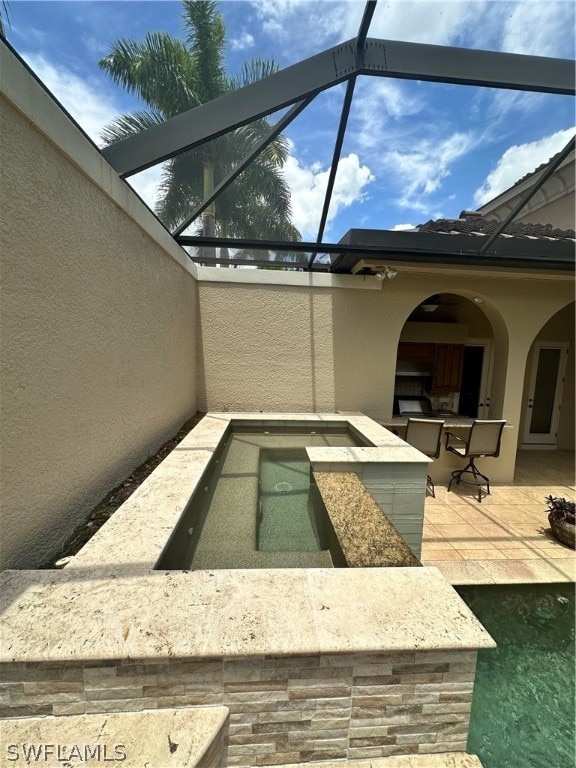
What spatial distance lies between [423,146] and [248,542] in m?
5.17

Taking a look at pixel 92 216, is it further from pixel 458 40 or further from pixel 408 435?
pixel 408 435

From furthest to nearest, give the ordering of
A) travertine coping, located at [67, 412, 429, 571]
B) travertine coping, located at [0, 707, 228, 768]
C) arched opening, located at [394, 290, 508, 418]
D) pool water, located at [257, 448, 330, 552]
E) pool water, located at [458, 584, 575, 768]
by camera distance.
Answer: arched opening, located at [394, 290, 508, 418], pool water, located at [257, 448, 330, 552], pool water, located at [458, 584, 575, 768], travertine coping, located at [67, 412, 429, 571], travertine coping, located at [0, 707, 228, 768]

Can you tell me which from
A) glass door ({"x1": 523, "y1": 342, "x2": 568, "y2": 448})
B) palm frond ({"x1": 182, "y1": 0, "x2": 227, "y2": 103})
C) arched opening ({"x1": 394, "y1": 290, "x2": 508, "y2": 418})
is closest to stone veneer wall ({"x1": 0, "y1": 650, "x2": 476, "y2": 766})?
arched opening ({"x1": 394, "y1": 290, "x2": 508, "y2": 418})

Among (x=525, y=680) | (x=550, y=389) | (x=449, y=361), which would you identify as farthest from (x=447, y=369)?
(x=525, y=680)

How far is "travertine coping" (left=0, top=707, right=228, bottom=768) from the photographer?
1.24m

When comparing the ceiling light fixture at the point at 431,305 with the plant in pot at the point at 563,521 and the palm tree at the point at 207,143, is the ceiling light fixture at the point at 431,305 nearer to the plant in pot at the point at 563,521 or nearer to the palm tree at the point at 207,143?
the palm tree at the point at 207,143

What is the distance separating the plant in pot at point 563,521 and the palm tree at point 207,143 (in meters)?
6.23

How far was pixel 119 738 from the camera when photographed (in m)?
1.30

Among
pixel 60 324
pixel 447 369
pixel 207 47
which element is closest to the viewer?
pixel 60 324

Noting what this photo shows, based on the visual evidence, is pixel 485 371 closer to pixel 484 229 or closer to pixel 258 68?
pixel 484 229

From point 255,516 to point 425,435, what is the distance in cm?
407

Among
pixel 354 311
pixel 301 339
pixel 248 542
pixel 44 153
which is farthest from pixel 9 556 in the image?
pixel 354 311

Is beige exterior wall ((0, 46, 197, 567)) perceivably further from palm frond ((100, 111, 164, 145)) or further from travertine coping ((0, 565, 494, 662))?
palm frond ((100, 111, 164, 145))

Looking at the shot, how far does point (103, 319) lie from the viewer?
2.86 metres
